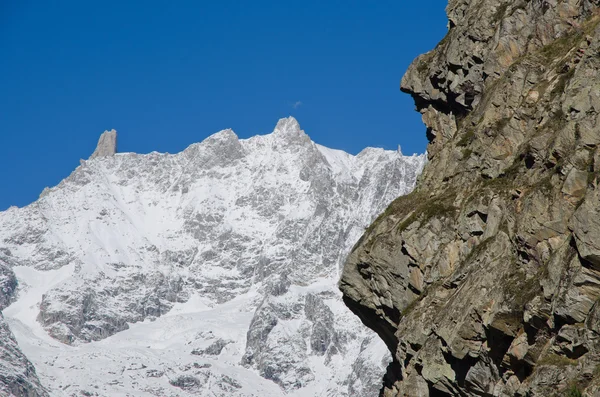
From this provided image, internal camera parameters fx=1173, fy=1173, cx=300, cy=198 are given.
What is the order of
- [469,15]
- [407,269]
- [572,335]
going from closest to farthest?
[572,335] < [407,269] < [469,15]

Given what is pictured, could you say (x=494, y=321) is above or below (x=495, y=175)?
below

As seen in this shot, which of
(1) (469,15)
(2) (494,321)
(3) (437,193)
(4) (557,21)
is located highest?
(1) (469,15)

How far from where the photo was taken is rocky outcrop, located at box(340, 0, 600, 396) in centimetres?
3551

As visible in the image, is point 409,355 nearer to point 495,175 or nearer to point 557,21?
point 495,175

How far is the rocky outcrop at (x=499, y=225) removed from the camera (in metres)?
35.5

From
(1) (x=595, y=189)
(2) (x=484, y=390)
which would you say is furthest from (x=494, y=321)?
(1) (x=595, y=189)

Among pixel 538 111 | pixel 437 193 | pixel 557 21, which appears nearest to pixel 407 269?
pixel 437 193

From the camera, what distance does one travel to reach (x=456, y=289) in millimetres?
44469

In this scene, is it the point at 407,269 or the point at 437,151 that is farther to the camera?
the point at 437,151

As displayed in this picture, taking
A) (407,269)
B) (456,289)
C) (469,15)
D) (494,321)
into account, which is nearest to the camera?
(494,321)

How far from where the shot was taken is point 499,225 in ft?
142

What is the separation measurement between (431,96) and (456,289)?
18.6 meters

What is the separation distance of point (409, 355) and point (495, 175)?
798cm

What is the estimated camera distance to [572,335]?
34.6m
